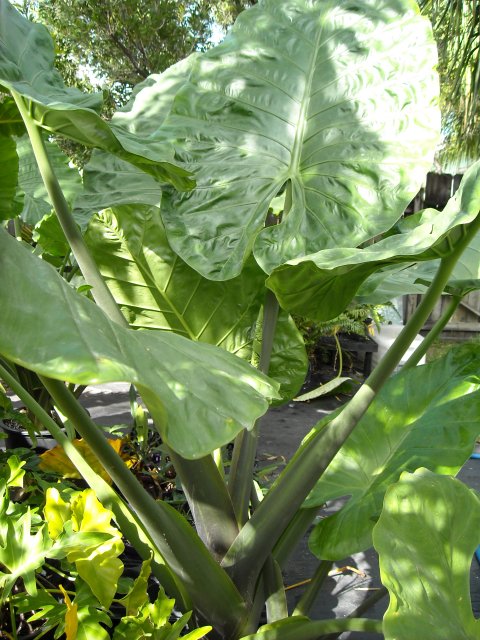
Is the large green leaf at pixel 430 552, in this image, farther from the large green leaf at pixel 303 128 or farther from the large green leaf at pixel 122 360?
the large green leaf at pixel 303 128

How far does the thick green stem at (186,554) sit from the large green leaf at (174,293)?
44 centimetres

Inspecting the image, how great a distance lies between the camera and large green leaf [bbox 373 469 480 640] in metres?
0.55

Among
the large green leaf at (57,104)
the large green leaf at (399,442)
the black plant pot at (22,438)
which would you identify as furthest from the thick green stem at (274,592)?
the black plant pot at (22,438)

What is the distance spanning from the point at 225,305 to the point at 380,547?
719mm

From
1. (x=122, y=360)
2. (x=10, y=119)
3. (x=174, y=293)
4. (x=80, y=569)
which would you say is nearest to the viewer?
(x=122, y=360)

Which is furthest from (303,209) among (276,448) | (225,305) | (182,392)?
(276,448)

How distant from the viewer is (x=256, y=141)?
1.24 m

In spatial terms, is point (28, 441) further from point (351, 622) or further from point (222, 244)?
point (351, 622)

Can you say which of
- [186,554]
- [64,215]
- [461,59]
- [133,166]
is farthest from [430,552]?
[461,59]

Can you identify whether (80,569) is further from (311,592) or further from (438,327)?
(438,327)

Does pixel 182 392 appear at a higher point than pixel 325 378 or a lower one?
higher

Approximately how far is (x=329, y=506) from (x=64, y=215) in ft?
4.04

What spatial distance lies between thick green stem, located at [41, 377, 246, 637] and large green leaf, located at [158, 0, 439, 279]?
15.6 inches

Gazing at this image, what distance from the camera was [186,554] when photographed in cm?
88
